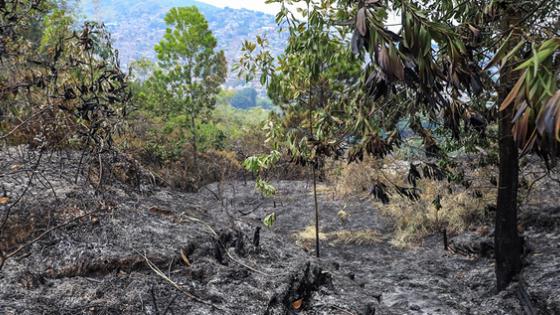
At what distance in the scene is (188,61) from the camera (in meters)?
18.1

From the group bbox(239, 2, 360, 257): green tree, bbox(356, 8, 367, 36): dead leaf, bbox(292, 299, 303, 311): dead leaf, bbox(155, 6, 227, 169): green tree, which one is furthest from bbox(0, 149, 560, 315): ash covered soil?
bbox(155, 6, 227, 169): green tree

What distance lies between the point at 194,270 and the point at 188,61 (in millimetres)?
14559

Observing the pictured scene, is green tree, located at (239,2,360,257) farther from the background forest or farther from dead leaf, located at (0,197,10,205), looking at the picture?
dead leaf, located at (0,197,10,205)

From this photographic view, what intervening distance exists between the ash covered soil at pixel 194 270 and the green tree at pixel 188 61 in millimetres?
10570

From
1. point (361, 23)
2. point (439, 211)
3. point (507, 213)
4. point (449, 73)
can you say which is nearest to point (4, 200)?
point (361, 23)

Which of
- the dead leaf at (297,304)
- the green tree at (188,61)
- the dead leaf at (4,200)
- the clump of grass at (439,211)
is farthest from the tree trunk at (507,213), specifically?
the green tree at (188,61)

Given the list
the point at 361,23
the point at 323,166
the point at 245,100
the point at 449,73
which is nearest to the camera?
the point at 361,23

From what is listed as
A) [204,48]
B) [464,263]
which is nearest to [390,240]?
[464,263]

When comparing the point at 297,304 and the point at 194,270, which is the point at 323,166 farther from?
the point at 194,270

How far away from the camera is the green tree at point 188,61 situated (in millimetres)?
17594

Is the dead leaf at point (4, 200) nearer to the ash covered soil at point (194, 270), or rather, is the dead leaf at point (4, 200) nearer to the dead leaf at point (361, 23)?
the ash covered soil at point (194, 270)

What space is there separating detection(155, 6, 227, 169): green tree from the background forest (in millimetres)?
9521

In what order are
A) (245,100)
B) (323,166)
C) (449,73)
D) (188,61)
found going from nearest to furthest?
(449,73) < (323,166) < (188,61) < (245,100)

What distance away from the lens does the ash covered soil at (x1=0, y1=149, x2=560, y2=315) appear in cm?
401
